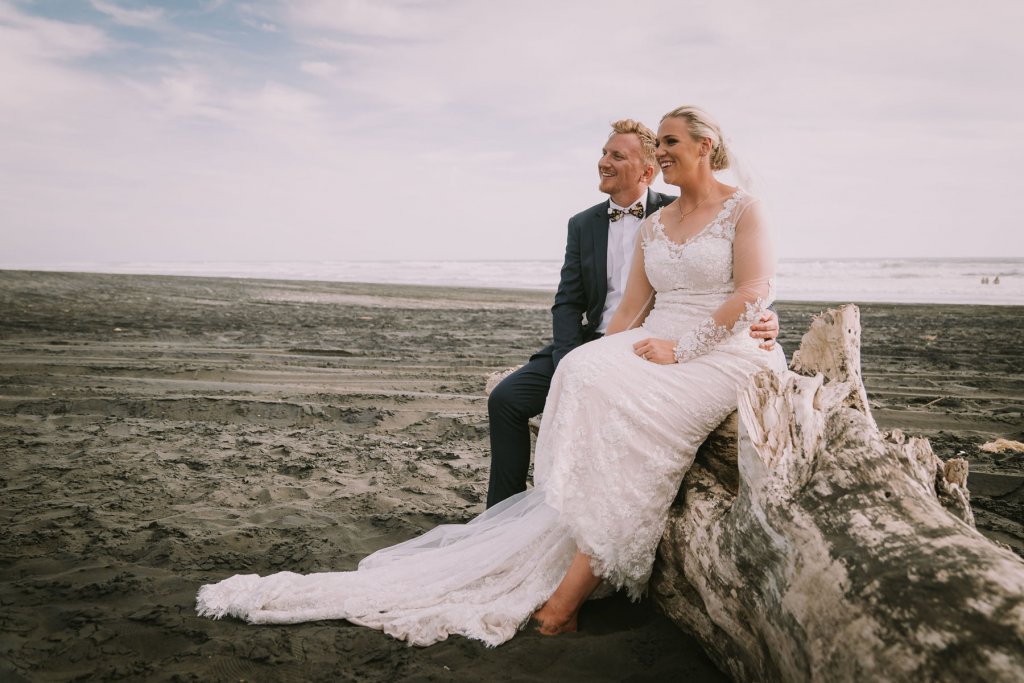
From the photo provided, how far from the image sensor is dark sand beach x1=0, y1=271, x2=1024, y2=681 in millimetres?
2922

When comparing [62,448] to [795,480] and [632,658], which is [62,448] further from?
[795,480]

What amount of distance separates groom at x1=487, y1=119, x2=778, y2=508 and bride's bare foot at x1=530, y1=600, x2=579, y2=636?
115cm

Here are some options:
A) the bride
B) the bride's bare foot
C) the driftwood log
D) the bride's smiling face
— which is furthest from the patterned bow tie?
the bride's bare foot

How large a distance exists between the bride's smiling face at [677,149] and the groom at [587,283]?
934mm

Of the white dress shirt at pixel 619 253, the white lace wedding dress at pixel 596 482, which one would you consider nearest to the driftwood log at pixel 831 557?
the white lace wedding dress at pixel 596 482

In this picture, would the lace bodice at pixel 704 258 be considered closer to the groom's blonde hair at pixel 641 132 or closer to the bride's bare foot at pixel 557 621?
the groom's blonde hair at pixel 641 132

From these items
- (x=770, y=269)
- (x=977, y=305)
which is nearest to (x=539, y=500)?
(x=770, y=269)

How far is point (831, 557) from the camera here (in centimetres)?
224

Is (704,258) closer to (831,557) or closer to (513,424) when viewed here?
(513,424)

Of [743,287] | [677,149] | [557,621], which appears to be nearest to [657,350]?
[743,287]

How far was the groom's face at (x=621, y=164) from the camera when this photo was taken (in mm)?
4613

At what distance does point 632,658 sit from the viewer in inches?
116

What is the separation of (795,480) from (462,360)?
806cm

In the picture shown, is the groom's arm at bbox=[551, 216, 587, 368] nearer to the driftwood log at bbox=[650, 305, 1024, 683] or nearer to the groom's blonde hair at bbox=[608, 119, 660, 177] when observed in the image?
the groom's blonde hair at bbox=[608, 119, 660, 177]
